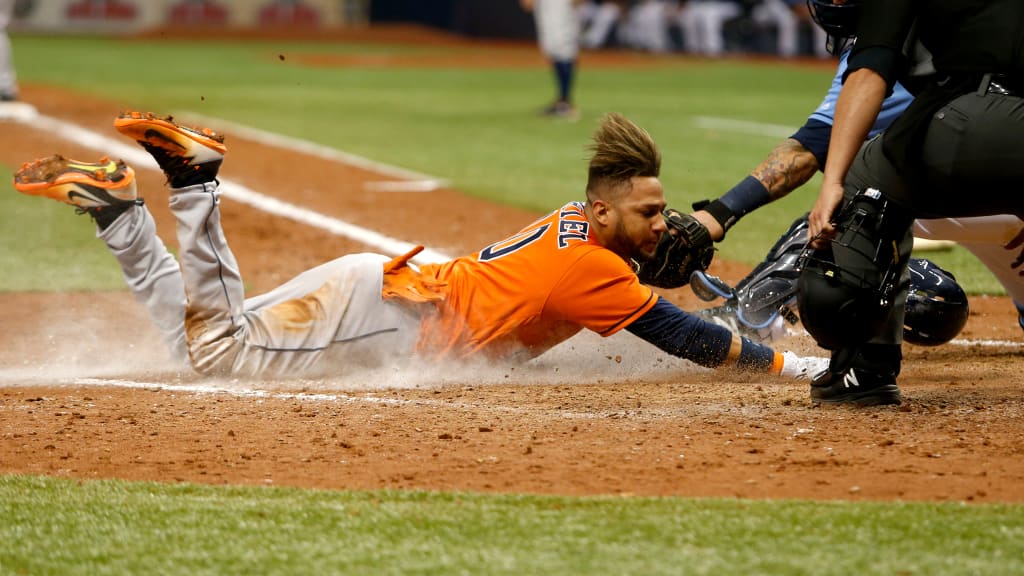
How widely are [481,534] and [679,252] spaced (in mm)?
2031

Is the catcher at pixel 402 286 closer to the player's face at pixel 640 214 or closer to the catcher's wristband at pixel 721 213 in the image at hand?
the player's face at pixel 640 214

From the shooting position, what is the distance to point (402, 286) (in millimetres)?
5055

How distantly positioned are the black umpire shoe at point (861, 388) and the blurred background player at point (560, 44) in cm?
1096

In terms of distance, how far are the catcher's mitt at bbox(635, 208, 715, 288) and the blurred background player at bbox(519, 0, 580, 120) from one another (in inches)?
405

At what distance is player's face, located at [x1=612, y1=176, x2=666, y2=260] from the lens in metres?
4.73

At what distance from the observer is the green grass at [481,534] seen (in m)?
3.00

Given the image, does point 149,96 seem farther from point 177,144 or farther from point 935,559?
point 935,559

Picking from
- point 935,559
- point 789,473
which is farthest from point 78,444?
point 935,559

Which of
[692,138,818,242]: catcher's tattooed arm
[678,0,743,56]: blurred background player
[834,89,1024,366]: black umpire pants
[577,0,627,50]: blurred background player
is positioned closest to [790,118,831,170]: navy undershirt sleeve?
[692,138,818,242]: catcher's tattooed arm

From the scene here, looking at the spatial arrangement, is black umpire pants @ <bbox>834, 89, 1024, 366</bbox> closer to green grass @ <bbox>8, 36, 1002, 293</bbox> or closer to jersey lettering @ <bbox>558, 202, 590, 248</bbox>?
jersey lettering @ <bbox>558, 202, 590, 248</bbox>

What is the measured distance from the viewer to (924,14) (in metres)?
4.00

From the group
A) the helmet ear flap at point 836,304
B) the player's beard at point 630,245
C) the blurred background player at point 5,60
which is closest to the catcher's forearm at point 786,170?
the player's beard at point 630,245

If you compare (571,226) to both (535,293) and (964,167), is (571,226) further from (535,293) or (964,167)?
(964,167)

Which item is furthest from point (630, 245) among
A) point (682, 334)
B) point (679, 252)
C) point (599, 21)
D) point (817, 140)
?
point (599, 21)
